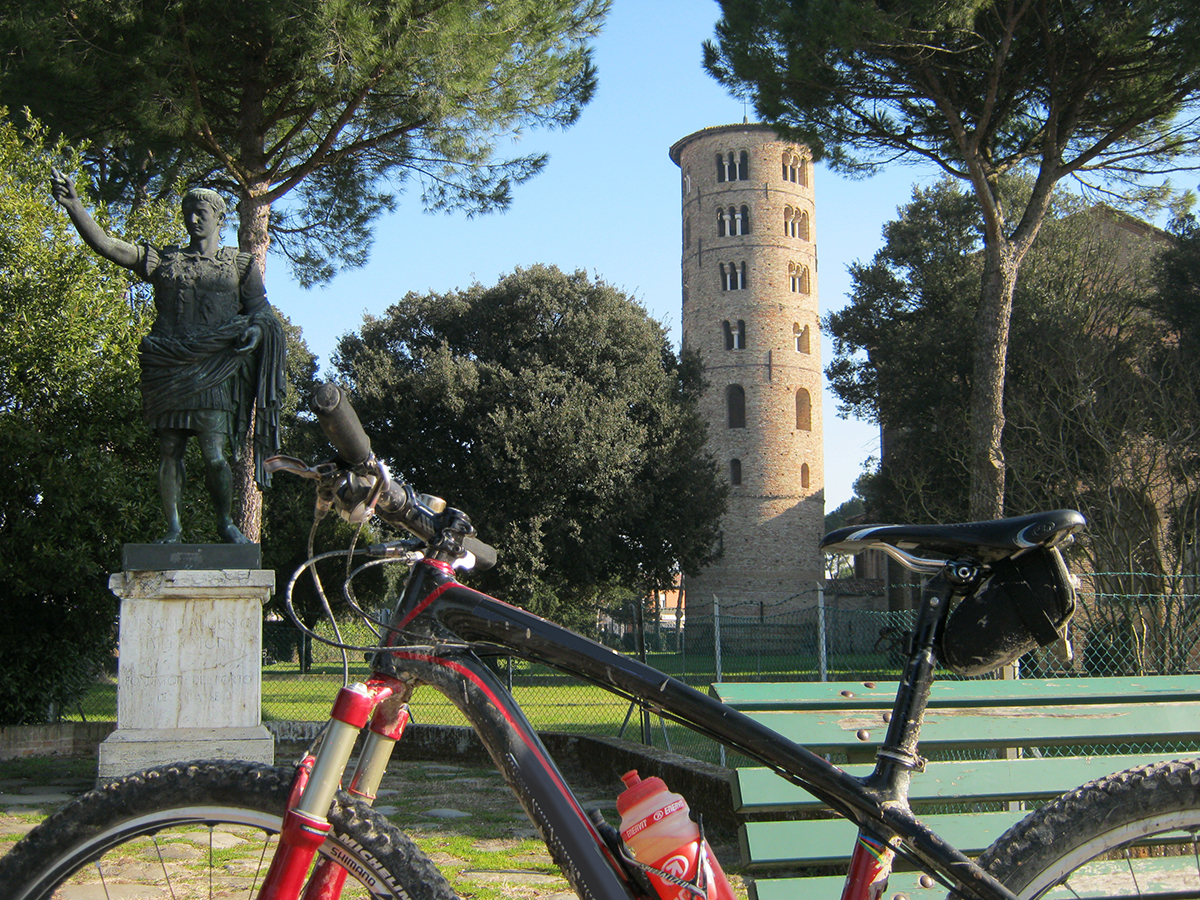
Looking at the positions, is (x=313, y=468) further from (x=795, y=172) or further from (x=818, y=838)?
(x=795, y=172)

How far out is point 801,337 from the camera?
39094 mm

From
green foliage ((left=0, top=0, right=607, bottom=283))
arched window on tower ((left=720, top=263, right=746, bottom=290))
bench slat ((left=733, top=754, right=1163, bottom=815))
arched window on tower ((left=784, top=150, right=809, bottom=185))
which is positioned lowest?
bench slat ((left=733, top=754, right=1163, bottom=815))

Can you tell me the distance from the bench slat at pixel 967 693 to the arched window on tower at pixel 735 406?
117 ft

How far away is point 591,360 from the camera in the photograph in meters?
20.7

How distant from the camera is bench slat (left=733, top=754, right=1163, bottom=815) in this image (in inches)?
92.7

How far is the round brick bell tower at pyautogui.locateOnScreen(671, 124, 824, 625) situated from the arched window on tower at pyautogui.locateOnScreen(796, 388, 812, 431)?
4 cm

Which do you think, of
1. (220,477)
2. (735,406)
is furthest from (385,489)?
(735,406)

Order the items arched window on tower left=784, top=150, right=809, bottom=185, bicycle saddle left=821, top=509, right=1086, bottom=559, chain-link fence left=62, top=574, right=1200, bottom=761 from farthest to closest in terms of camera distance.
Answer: arched window on tower left=784, top=150, right=809, bottom=185 → chain-link fence left=62, top=574, right=1200, bottom=761 → bicycle saddle left=821, top=509, right=1086, bottom=559

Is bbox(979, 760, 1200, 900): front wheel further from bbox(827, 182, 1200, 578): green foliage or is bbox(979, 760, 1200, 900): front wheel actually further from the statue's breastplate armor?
bbox(827, 182, 1200, 578): green foliage

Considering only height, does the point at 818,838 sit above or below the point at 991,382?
below

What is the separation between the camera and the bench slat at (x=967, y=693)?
259 cm

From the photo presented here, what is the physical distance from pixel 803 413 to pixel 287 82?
31.7m

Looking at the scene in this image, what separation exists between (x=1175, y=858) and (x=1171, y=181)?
10325 millimetres

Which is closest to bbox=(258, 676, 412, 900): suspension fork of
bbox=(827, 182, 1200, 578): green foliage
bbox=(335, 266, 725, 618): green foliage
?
bbox=(827, 182, 1200, 578): green foliage
